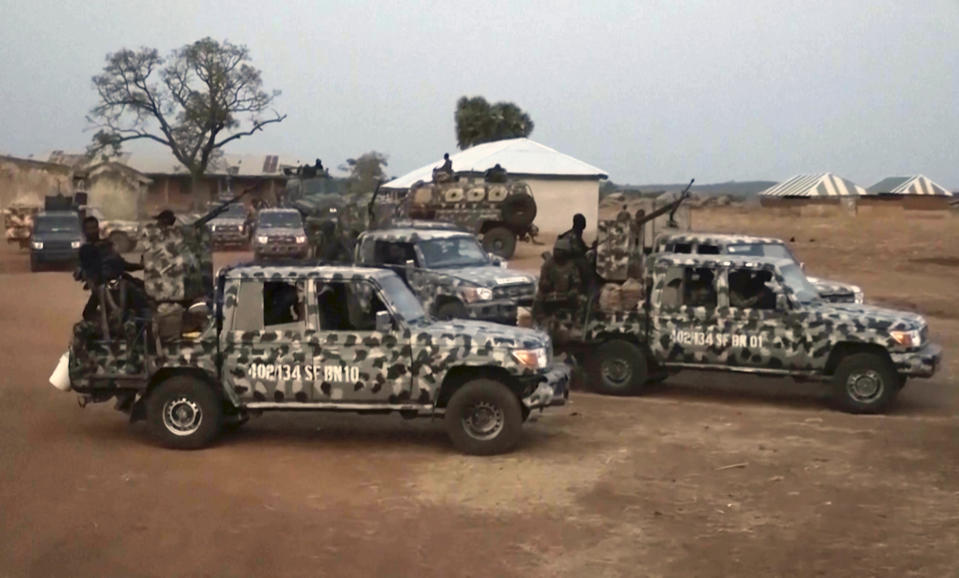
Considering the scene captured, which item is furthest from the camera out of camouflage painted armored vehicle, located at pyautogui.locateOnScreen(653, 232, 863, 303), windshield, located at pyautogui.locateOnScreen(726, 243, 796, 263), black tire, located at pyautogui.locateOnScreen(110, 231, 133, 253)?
black tire, located at pyautogui.locateOnScreen(110, 231, 133, 253)

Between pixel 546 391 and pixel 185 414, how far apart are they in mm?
3120

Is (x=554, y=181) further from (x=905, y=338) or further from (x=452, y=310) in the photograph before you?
(x=905, y=338)

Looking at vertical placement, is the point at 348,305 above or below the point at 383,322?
above

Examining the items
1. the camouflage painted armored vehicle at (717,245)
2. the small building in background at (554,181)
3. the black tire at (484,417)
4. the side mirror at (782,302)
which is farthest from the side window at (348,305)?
the small building in background at (554,181)

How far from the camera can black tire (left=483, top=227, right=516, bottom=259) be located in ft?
108

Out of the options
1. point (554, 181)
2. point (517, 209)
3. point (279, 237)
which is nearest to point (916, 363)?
point (517, 209)

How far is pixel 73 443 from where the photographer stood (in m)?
11.0

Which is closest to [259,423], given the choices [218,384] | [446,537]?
[218,384]

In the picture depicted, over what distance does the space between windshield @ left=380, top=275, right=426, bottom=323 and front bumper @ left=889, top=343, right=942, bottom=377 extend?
202 inches

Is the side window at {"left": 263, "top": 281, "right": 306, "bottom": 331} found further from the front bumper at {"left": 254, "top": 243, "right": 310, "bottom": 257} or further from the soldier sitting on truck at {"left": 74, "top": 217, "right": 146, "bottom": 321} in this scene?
the front bumper at {"left": 254, "top": 243, "right": 310, "bottom": 257}

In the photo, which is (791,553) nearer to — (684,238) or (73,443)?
(73,443)

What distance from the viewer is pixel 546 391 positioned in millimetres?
10398

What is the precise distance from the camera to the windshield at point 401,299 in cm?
1061

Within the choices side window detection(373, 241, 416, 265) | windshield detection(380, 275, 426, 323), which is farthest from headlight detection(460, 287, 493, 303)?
windshield detection(380, 275, 426, 323)
